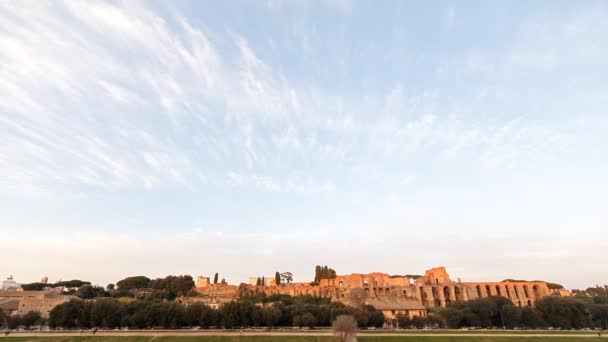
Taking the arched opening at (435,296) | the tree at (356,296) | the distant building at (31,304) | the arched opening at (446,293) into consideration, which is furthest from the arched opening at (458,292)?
the distant building at (31,304)

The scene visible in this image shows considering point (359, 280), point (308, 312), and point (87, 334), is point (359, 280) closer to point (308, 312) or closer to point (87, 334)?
point (308, 312)

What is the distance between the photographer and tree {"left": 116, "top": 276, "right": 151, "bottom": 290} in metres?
101

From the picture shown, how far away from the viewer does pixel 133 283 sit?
102562mm

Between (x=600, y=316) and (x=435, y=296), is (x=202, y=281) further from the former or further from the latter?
(x=600, y=316)

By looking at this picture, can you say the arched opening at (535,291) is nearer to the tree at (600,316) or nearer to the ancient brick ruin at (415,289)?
the ancient brick ruin at (415,289)

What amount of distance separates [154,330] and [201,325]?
5866 mm

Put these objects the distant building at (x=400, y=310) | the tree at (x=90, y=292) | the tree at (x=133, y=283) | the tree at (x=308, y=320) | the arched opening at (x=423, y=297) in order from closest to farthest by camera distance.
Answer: the tree at (x=308, y=320) → the distant building at (x=400, y=310) → the arched opening at (x=423, y=297) → the tree at (x=90, y=292) → the tree at (x=133, y=283)

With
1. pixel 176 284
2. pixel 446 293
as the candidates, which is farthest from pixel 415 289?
pixel 176 284

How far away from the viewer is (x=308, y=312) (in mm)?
49938

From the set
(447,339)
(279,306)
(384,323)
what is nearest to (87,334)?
(279,306)

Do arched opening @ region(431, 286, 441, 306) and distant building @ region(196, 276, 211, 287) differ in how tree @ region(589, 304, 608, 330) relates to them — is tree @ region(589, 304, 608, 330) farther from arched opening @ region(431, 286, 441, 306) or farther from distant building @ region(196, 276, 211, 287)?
distant building @ region(196, 276, 211, 287)

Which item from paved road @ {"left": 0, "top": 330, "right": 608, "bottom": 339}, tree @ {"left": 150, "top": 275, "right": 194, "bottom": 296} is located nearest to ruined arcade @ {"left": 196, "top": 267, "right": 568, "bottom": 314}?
tree @ {"left": 150, "top": 275, "right": 194, "bottom": 296}

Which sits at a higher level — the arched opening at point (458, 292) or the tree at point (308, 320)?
the arched opening at point (458, 292)

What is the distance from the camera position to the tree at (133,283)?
101 meters
